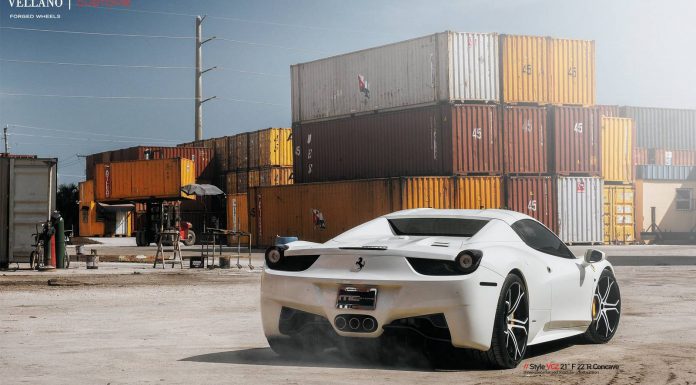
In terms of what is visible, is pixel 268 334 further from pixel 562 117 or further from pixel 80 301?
pixel 562 117

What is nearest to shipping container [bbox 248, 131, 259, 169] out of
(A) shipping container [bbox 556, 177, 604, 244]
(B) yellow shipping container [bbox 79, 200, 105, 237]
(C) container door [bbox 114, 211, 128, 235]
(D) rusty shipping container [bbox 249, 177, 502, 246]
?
(D) rusty shipping container [bbox 249, 177, 502, 246]

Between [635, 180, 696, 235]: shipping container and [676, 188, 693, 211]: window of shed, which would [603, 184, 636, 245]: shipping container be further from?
[676, 188, 693, 211]: window of shed

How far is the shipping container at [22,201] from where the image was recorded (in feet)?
74.7

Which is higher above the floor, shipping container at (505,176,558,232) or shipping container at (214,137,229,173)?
shipping container at (214,137,229,173)

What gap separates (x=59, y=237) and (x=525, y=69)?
829 inches

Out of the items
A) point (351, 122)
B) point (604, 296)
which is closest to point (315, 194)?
point (351, 122)

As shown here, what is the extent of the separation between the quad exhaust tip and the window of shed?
49.8 metres

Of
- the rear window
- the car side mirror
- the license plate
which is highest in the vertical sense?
the rear window

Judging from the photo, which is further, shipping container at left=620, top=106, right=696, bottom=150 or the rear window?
shipping container at left=620, top=106, right=696, bottom=150

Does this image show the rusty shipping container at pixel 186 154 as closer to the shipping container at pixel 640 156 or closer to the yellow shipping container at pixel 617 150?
the yellow shipping container at pixel 617 150

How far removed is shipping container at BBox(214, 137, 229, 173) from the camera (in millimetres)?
59312

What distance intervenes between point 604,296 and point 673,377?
230 centimetres

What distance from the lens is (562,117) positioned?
3716 cm

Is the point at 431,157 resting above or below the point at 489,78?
below
